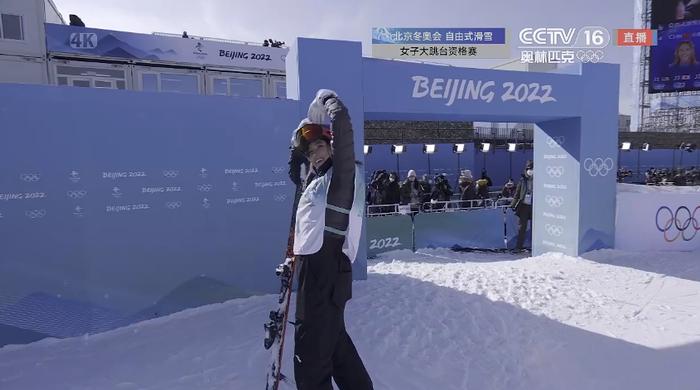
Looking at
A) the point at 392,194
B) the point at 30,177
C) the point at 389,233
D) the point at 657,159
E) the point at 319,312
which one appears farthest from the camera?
the point at 657,159

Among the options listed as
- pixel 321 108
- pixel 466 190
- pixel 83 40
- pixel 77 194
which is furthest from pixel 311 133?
pixel 83 40

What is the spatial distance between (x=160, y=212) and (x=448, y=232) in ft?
24.2

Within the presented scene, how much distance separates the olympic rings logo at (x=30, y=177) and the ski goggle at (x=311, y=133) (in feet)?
8.73

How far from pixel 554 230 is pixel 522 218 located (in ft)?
7.05

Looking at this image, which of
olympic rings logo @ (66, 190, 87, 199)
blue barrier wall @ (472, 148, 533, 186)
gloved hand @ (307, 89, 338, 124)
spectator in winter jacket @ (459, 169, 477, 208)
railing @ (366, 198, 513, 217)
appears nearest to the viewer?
gloved hand @ (307, 89, 338, 124)

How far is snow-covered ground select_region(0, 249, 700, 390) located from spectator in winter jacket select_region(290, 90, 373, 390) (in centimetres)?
94

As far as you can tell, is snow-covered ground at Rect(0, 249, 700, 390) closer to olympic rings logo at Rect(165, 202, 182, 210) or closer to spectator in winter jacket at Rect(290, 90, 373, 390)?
→ spectator in winter jacket at Rect(290, 90, 373, 390)

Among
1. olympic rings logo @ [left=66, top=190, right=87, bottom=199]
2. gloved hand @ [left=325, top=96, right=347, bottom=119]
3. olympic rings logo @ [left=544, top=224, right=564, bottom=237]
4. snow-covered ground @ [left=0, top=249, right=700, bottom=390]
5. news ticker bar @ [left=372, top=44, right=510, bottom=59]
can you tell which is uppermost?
news ticker bar @ [left=372, top=44, right=510, bottom=59]

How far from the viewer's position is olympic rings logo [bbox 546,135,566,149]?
746cm

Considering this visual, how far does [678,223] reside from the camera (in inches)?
320

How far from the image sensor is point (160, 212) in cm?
409

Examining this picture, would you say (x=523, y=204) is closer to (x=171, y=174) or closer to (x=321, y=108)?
(x=171, y=174)

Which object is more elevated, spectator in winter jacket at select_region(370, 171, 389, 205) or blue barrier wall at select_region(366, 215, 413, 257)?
spectator in winter jacket at select_region(370, 171, 389, 205)

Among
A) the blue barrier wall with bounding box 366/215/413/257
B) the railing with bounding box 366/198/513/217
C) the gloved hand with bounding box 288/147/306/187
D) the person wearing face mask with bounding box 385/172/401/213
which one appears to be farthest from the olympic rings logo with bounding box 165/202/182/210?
the person wearing face mask with bounding box 385/172/401/213
